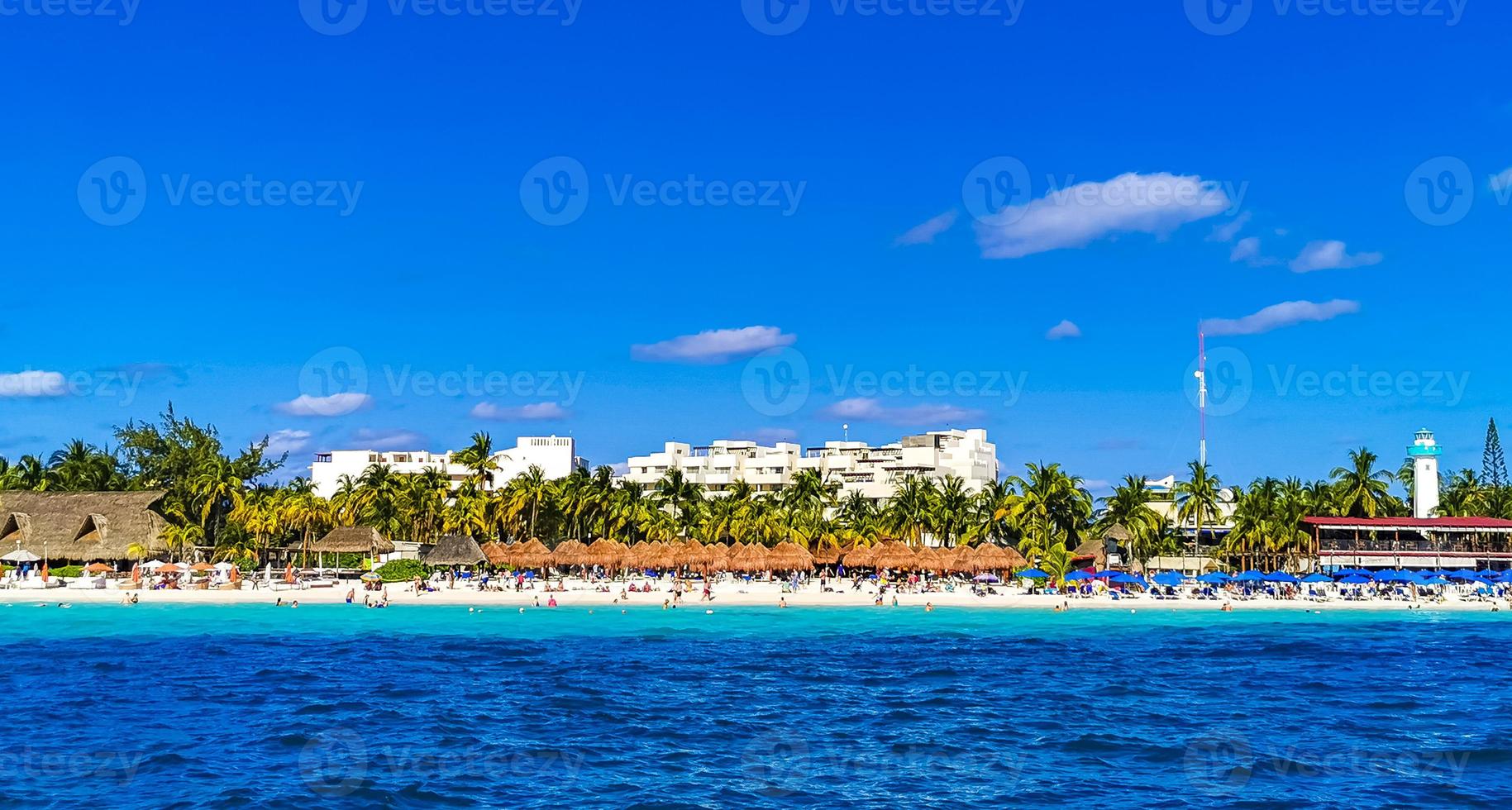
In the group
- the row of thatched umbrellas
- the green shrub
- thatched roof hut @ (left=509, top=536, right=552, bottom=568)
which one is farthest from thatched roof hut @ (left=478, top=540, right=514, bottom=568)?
the green shrub

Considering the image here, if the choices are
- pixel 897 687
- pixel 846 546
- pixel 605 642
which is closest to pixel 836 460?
pixel 846 546

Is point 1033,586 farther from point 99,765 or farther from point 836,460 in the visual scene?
point 836,460

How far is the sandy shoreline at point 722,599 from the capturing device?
57.6 metres

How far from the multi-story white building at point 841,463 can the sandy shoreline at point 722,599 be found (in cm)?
4944

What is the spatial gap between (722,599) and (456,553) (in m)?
15.5

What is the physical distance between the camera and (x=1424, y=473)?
7888 centimetres

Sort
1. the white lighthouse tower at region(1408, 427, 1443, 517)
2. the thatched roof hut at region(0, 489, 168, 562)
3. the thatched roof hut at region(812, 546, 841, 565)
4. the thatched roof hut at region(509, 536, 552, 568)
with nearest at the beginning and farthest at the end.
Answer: the thatched roof hut at region(509, 536, 552, 568)
the thatched roof hut at region(812, 546, 841, 565)
the thatched roof hut at region(0, 489, 168, 562)
the white lighthouse tower at region(1408, 427, 1443, 517)

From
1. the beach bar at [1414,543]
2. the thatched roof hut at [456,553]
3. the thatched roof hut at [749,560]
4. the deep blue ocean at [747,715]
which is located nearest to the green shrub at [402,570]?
the thatched roof hut at [456,553]

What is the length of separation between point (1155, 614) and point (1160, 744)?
29.1m

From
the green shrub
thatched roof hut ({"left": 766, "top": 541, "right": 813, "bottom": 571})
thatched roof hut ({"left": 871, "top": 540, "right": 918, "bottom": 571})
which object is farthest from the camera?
thatched roof hut ({"left": 766, "top": 541, "right": 813, "bottom": 571})

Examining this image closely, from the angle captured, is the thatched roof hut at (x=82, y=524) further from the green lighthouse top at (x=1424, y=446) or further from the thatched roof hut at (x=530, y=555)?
the green lighthouse top at (x=1424, y=446)

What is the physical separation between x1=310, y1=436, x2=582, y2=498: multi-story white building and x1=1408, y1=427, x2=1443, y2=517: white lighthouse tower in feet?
221

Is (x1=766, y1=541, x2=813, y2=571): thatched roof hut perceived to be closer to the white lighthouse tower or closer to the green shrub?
the green shrub

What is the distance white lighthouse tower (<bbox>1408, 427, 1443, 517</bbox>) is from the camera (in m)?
78.3
